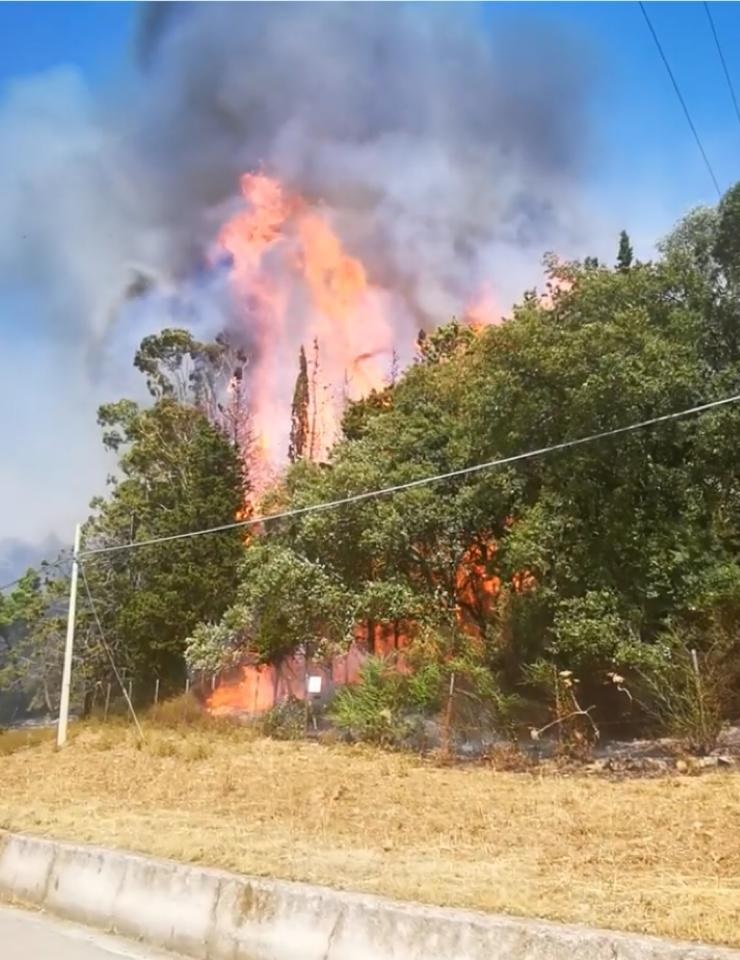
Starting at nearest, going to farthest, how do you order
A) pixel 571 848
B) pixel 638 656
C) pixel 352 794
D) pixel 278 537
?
pixel 571 848
pixel 352 794
pixel 638 656
pixel 278 537

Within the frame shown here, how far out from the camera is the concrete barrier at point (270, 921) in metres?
4.80

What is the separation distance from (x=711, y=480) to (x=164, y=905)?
15.7 metres

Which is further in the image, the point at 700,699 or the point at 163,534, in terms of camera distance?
the point at 163,534

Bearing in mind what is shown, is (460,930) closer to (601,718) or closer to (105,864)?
(105,864)

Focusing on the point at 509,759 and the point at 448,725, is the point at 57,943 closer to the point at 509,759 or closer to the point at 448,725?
the point at 509,759

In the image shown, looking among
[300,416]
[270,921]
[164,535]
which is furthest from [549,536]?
[300,416]

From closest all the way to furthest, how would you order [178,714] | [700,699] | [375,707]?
[700,699], [375,707], [178,714]

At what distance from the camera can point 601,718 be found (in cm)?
1903

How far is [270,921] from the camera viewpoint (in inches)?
237

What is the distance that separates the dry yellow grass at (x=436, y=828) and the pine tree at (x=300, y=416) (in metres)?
38.7

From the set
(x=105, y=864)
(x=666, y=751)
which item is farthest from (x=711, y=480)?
(x=105, y=864)

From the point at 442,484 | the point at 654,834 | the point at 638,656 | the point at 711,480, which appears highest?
the point at 442,484

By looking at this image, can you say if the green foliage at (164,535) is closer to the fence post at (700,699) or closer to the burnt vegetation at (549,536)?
the burnt vegetation at (549,536)

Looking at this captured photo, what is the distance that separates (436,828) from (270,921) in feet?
13.9
